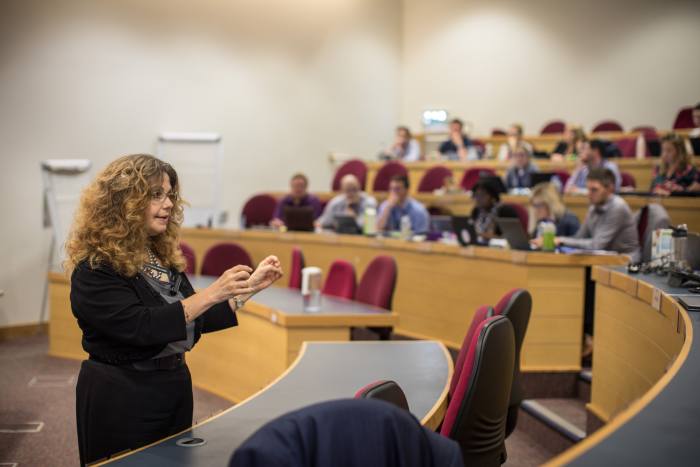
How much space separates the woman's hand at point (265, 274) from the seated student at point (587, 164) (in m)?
5.65

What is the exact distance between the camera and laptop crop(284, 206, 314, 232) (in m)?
7.18

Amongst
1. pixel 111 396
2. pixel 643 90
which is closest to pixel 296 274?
pixel 111 396

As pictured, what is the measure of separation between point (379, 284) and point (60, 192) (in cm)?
399

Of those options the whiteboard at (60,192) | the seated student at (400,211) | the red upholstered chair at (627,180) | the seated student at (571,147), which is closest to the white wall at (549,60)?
the seated student at (571,147)

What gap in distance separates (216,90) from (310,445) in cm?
822

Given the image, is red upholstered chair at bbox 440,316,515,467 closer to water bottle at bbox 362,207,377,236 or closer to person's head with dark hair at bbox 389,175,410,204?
water bottle at bbox 362,207,377,236

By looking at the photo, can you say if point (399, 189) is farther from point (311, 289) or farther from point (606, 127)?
point (606, 127)

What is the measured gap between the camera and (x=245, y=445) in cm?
132

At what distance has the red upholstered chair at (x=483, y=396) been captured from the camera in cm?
230

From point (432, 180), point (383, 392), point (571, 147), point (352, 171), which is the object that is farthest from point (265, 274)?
point (571, 147)

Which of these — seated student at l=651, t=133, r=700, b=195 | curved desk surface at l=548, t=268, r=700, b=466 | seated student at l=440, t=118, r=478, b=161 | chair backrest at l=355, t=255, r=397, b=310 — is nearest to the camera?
curved desk surface at l=548, t=268, r=700, b=466

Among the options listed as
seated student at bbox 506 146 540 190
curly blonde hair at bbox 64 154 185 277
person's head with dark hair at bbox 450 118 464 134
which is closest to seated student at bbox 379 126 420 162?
person's head with dark hair at bbox 450 118 464 134

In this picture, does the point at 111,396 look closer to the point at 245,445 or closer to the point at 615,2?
the point at 245,445

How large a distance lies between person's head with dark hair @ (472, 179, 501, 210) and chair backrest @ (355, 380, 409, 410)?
4561 millimetres
